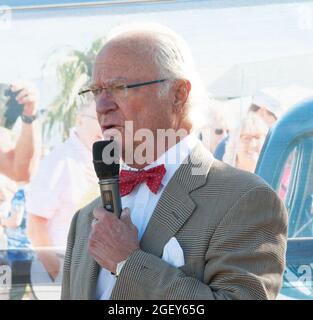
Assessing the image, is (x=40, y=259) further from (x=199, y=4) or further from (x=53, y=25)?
(x=199, y=4)

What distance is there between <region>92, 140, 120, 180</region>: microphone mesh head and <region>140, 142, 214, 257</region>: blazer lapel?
0.17 metres

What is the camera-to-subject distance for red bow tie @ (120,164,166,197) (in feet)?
6.74

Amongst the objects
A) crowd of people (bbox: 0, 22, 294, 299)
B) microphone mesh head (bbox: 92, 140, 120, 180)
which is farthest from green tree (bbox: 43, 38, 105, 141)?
microphone mesh head (bbox: 92, 140, 120, 180)

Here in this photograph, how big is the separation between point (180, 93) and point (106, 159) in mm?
361

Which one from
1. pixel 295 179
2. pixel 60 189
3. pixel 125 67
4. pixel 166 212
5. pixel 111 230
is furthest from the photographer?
pixel 60 189

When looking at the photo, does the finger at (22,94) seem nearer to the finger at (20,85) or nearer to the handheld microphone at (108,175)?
the finger at (20,85)

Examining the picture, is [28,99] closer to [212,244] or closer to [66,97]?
[66,97]

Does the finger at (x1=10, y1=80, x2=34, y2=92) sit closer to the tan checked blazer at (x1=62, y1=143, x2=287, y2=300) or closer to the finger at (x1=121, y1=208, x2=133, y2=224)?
the tan checked blazer at (x1=62, y1=143, x2=287, y2=300)

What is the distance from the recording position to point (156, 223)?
195 cm

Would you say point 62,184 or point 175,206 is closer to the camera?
point 175,206

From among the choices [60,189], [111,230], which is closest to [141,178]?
[111,230]

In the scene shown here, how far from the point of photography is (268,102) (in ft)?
11.1

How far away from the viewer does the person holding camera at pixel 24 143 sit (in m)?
3.55
